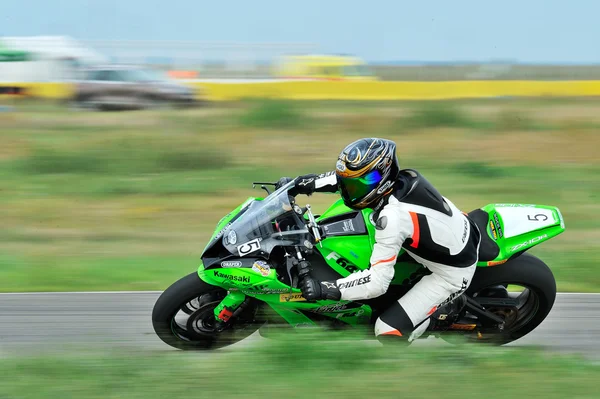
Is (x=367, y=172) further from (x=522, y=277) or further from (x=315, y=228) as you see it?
(x=522, y=277)

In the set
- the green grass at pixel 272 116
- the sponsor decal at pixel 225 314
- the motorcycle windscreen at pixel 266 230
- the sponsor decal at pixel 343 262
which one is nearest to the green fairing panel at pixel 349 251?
the sponsor decal at pixel 343 262

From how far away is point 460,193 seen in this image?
37.4 feet

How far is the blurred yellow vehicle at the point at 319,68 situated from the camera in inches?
877

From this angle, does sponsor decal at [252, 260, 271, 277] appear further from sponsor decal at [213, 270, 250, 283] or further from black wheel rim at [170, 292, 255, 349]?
black wheel rim at [170, 292, 255, 349]

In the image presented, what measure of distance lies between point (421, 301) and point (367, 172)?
940mm

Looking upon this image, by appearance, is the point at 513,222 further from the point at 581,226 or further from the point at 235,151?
the point at 235,151

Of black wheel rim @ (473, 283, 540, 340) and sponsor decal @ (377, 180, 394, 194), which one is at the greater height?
sponsor decal @ (377, 180, 394, 194)

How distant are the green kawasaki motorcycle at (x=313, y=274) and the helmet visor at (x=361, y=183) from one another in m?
0.33

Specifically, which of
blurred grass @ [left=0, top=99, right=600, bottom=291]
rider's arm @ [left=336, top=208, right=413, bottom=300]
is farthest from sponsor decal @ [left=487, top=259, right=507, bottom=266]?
blurred grass @ [left=0, top=99, right=600, bottom=291]

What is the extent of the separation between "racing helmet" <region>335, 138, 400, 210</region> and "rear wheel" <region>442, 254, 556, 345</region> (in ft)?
3.34

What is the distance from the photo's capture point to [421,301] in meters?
5.11

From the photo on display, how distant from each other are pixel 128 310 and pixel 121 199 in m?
4.57

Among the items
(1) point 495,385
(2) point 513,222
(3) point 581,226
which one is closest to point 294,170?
(3) point 581,226

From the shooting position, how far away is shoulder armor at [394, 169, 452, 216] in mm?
4969
